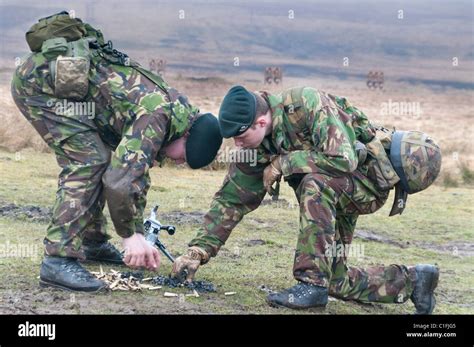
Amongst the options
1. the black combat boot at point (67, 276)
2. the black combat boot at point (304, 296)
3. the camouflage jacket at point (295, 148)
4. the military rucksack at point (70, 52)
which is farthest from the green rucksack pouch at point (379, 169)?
the black combat boot at point (67, 276)

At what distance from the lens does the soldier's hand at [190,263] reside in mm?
8016

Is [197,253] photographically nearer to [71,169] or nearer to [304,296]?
[304,296]

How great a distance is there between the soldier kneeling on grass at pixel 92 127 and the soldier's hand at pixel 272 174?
0.45 meters

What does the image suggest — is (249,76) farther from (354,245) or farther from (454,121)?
(354,245)

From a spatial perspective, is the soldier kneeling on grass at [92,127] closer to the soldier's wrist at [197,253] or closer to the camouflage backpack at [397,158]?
the soldier's wrist at [197,253]

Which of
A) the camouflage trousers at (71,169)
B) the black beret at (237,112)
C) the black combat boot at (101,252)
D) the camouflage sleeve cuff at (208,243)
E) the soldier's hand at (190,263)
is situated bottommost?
the black combat boot at (101,252)

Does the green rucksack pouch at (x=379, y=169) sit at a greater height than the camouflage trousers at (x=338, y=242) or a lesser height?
greater

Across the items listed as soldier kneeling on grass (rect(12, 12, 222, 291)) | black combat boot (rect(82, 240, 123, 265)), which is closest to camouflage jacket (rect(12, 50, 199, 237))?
soldier kneeling on grass (rect(12, 12, 222, 291))

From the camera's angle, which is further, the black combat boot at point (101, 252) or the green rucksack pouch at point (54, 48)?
the black combat boot at point (101, 252)

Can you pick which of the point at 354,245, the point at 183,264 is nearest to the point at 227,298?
the point at 183,264

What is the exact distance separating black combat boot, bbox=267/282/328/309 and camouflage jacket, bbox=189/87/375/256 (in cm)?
75

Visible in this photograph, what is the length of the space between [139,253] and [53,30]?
172cm

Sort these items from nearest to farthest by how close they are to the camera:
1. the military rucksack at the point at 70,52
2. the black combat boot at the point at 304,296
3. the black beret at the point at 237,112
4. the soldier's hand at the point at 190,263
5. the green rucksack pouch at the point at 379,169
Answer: the black beret at the point at 237,112, the black combat boot at the point at 304,296, the military rucksack at the point at 70,52, the green rucksack pouch at the point at 379,169, the soldier's hand at the point at 190,263

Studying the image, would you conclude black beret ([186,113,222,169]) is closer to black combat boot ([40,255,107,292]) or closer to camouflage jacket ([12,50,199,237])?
camouflage jacket ([12,50,199,237])
